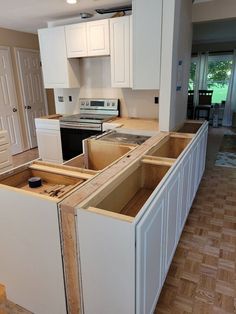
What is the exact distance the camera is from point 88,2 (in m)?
3.00

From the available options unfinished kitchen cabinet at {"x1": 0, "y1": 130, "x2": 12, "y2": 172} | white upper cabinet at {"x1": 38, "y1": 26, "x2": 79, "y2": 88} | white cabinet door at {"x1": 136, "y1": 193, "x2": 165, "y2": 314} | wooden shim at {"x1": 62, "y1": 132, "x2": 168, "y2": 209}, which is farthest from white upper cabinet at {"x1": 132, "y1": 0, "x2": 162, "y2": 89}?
unfinished kitchen cabinet at {"x1": 0, "y1": 130, "x2": 12, "y2": 172}

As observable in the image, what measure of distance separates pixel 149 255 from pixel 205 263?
103cm

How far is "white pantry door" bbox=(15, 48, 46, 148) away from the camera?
488cm

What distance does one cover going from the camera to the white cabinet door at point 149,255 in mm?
1065

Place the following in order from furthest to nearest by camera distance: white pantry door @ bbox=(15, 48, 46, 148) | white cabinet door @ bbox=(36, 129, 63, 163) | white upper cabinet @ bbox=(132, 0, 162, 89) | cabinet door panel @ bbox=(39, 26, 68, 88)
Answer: white pantry door @ bbox=(15, 48, 46, 148) < white cabinet door @ bbox=(36, 129, 63, 163) < cabinet door panel @ bbox=(39, 26, 68, 88) < white upper cabinet @ bbox=(132, 0, 162, 89)

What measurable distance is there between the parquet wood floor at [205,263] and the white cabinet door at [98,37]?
239 cm

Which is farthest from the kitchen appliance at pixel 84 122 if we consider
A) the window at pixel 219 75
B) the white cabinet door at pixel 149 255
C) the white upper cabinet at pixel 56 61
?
the window at pixel 219 75

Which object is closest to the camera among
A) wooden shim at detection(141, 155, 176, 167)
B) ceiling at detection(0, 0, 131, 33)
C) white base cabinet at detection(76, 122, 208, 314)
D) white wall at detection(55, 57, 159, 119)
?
white base cabinet at detection(76, 122, 208, 314)

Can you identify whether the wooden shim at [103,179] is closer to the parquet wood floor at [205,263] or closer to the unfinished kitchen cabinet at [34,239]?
the unfinished kitchen cabinet at [34,239]

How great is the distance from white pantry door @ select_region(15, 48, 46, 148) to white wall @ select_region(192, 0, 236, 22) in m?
3.38

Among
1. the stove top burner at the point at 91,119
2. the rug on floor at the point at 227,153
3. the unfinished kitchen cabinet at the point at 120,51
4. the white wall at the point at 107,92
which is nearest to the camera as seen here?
the unfinished kitchen cabinet at the point at 120,51

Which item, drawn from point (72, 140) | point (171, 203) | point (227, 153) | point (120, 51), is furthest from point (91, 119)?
point (227, 153)

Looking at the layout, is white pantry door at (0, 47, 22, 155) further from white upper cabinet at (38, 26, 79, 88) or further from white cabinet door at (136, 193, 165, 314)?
white cabinet door at (136, 193, 165, 314)

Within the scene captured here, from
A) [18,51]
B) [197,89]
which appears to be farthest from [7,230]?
[197,89]
